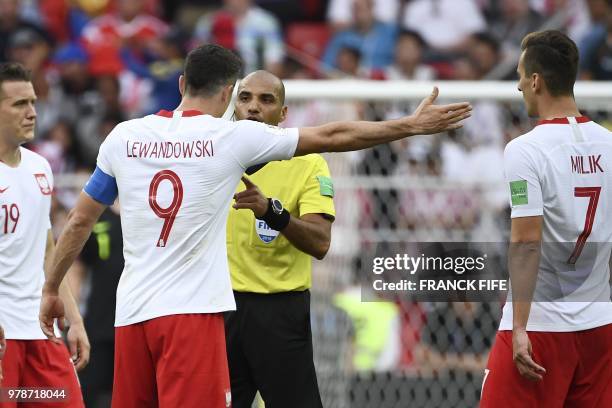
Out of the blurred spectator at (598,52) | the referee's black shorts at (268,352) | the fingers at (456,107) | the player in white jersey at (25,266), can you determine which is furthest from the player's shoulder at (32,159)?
the blurred spectator at (598,52)

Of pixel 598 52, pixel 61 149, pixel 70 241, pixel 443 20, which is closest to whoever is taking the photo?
pixel 70 241

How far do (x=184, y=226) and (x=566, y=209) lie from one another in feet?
5.81

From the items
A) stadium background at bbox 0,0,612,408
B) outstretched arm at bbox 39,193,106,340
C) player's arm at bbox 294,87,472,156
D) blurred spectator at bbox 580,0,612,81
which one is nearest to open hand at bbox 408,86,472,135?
player's arm at bbox 294,87,472,156

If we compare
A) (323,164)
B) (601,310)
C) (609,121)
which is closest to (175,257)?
(323,164)

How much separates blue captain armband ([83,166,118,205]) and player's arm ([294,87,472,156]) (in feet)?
3.02

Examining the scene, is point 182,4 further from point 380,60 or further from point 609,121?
point 609,121

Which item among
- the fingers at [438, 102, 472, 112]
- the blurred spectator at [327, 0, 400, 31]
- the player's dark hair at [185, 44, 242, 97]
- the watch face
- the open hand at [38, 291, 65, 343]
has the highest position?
the blurred spectator at [327, 0, 400, 31]

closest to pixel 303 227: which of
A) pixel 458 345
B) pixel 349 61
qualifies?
pixel 458 345

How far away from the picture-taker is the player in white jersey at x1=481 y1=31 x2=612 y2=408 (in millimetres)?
5176

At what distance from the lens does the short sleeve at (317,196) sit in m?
6.11

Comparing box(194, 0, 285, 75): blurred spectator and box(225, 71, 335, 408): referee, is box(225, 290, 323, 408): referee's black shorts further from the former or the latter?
box(194, 0, 285, 75): blurred spectator

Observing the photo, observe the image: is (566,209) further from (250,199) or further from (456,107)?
(250,199)

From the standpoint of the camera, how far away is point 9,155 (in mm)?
6484

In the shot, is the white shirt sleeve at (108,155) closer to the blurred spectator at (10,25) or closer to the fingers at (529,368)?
the fingers at (529,368)
